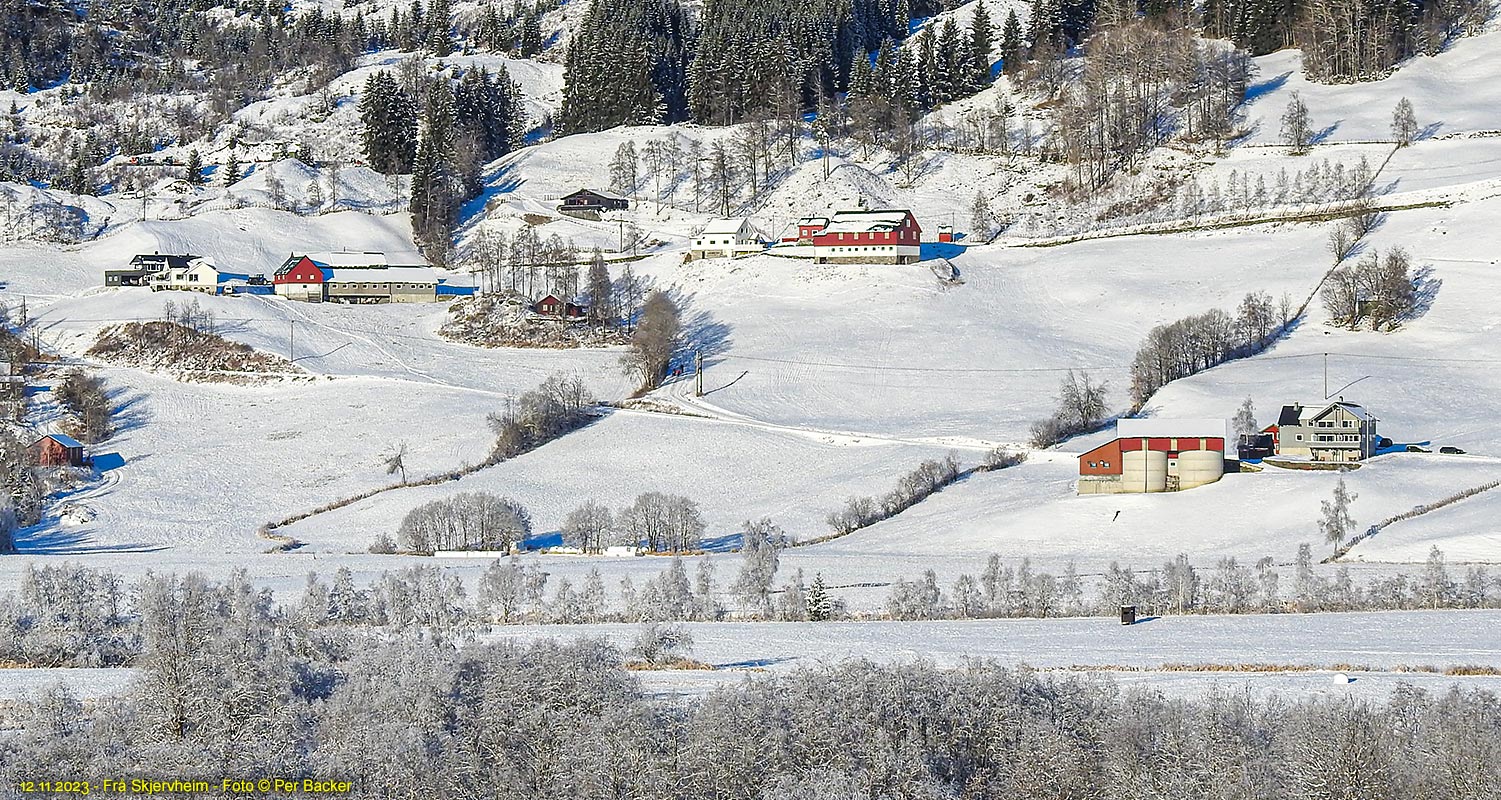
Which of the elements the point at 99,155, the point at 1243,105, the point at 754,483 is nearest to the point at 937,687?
the point at 754,483

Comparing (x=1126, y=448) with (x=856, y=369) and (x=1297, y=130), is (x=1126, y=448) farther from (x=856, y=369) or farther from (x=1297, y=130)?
(x=1297, y=130)

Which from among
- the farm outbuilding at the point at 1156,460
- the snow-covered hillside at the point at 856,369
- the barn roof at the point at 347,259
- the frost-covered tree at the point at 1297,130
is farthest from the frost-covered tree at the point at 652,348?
the frost-covered tree at the point at 1297,130

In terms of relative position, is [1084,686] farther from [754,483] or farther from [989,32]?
[989,32]

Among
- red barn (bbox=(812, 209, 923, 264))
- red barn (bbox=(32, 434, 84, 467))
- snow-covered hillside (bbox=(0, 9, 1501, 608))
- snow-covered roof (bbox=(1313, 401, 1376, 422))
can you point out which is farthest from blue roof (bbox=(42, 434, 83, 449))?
snow-covered roof (bbox=(1313, 401, 1376, 422))

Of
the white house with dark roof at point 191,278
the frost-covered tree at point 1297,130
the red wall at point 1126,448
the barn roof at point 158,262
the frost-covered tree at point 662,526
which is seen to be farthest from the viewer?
the frost-covered tree at point 1297,130

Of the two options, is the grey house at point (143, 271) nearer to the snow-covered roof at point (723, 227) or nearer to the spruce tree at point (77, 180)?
the spruce tree at point (77, 180)
